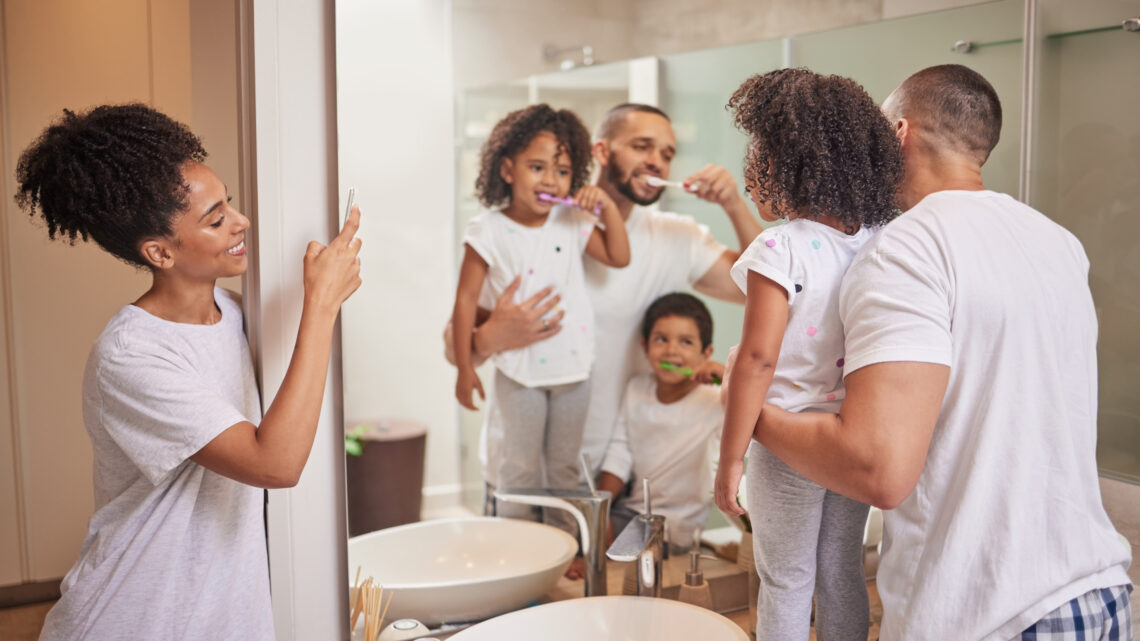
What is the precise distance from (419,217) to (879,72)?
707 millimetres

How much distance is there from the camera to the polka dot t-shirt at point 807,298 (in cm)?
104

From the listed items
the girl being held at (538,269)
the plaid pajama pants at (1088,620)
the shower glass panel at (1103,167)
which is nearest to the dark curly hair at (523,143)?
the girl being held at (538,269)

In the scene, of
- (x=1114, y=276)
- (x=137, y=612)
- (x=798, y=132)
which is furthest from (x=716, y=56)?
(x=137, y=612)

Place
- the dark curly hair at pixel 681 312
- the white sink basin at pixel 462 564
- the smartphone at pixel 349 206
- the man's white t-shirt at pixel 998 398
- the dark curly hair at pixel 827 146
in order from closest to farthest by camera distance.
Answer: the man's white t-shirt at pixel 998 398 < the dark curly hair at pixel 827 146 < the smartphone at pixel 349 206 < the white sink basin at pixel 462 564 < the dark curly hair at pixel 681 312

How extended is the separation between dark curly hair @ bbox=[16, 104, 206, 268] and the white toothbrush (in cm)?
76

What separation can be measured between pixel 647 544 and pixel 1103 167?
2.78ft

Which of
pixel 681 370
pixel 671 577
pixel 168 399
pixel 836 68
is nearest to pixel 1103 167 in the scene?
pixel 836 68

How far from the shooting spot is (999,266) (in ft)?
3.01

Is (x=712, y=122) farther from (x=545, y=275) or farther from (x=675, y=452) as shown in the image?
(x=675, y=452)

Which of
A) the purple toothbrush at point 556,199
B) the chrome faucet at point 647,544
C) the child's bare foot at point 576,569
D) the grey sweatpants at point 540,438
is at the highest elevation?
the purple toothbrush at point 556,199

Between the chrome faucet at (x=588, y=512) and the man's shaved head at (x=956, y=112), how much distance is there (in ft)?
2.35

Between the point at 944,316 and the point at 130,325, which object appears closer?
the point at 944,316

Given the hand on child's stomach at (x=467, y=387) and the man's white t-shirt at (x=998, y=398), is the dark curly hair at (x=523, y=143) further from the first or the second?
the man's white t-shirt at (x=998, y=398)

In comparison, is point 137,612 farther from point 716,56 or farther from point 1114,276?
point 1114,276
